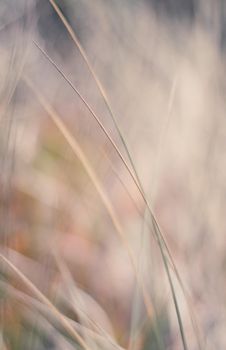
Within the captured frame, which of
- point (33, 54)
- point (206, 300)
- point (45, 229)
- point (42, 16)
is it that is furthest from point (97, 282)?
point (42, 16)

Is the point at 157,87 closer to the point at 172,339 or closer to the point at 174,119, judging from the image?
the point at 174,119

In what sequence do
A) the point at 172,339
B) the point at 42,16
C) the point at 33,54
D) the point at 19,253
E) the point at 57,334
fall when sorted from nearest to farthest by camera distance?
1. the point at 57,334
2. the point at 172,339
3. the point at 19,253
4. the point at 33,54
5. the point at 42,16

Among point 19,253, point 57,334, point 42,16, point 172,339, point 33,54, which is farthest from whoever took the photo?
point 42,16

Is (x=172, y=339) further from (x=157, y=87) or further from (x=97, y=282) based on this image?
(x=157, y=87)

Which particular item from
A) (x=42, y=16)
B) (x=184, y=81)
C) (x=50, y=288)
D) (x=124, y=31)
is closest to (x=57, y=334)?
(x=50, y=288)

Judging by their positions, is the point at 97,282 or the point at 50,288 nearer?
the point at 50,288

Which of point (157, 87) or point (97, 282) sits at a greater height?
point (157, 87)

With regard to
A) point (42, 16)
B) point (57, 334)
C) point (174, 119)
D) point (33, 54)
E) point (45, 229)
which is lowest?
point (57, 334)
